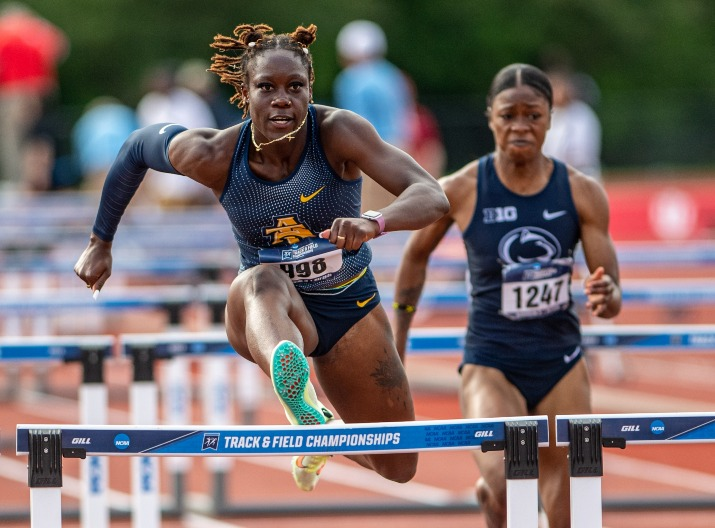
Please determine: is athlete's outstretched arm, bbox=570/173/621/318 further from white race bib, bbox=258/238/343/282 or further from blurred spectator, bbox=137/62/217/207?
blurred spectator, bbox=137/62/217/207

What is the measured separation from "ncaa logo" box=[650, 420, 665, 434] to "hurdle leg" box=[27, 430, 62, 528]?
1.68 metres

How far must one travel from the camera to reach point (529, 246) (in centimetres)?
538

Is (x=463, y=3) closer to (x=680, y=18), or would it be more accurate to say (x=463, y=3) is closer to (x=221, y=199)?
(x=680, y=18)

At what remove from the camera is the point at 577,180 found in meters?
5.41

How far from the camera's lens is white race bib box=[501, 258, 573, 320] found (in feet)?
17.6

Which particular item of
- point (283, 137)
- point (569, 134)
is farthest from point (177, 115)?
point (283, 137)

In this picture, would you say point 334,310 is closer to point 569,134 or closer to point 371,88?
point 569,134

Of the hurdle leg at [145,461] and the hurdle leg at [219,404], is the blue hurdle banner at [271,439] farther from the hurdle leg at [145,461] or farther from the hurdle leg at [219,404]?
the hurdle leg at [219,404]

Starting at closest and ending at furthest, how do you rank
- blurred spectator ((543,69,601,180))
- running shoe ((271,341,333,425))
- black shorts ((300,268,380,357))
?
running shoe ((271,341,333,425))
black shorts ((300,268,380,357))
blurred spectator ((543,69,601,180))

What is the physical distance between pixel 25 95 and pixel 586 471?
1467cm

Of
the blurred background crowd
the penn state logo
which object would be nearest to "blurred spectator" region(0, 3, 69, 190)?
the blurred background crowd

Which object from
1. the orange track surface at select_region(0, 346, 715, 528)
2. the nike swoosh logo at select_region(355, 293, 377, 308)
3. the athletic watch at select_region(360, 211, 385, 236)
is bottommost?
the orange track surface at select_region(0, 346, 715, 528)

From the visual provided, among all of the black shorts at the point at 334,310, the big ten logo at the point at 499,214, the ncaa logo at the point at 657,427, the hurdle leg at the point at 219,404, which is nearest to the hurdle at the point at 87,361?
the black shorts at the point at 334,310

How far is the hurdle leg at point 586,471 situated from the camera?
147 inches
